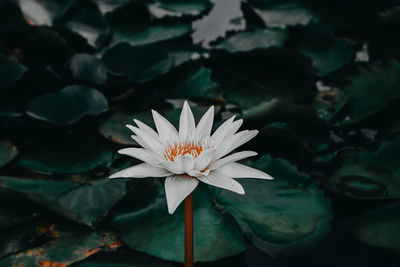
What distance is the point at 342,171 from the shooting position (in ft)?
4.41

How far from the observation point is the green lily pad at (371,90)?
159cm

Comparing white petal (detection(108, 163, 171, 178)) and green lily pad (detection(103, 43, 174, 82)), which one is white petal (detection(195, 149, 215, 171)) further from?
green lily pad (detection(103, 43, 174, 82))

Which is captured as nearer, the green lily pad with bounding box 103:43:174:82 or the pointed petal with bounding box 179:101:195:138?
the pointed petal with bounding box 179:101:195:138

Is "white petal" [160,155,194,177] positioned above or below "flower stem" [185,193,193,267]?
above

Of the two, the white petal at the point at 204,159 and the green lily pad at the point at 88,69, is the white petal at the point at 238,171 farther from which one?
the green lily pad at the point at 88,69

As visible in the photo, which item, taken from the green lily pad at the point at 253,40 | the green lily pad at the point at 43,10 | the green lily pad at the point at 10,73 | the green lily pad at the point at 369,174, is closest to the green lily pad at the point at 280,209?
the green lily pad at the point at 369,174

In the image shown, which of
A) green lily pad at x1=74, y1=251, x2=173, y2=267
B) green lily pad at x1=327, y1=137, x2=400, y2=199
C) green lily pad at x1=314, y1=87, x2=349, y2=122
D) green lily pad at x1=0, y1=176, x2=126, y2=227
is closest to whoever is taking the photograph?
green lily pad at x1=74, y1=251, x2=173, y2=267

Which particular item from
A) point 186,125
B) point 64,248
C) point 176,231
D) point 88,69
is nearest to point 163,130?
point 186,125

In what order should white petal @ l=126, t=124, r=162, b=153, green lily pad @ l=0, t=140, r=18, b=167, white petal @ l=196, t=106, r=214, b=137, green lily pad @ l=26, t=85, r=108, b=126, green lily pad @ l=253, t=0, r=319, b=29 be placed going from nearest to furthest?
white petal @ l=126, t=124, r=162, b=153 < white petal @ l=196, t=106, r=214, b=137 < green lily pad @ l=0, t=140, r=18, b=167 < green lily pad @ l=26, t=85, r=108, b=126 < green lily pad @ l=253, t=0, r=319, b=29

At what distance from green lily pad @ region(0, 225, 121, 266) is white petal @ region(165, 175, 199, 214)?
1.53 feet

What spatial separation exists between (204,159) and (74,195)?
0.60 metres

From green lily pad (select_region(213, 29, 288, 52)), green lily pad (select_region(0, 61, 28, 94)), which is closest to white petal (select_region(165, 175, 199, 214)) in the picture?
green lily pad (select_region(0, 61, 28, 94))

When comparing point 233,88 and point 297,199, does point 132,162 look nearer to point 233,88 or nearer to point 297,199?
point 297,199

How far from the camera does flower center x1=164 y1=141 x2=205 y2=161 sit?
82 cm
